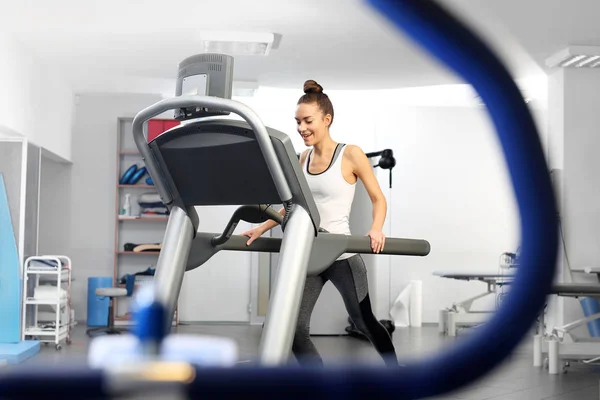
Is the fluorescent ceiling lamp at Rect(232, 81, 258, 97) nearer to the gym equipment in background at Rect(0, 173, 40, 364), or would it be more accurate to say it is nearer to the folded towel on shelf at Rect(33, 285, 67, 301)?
the gym equipment in background at Rect(0, 173, 40, 364)

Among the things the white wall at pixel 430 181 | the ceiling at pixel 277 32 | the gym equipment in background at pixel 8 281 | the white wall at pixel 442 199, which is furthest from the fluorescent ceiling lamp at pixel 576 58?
the gym equipment in background at pixel 8 281

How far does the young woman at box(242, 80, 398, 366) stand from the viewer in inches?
96.0

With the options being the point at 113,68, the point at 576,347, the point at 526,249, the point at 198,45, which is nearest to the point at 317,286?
the point at 526,249

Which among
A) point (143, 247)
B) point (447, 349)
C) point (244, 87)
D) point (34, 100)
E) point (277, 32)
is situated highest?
point (277, 32)

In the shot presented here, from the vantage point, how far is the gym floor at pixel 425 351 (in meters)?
3.72

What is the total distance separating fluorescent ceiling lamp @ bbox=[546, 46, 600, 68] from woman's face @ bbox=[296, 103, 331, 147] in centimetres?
383

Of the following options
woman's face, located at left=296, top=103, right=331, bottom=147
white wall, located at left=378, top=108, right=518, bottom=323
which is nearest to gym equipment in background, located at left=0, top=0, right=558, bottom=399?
woman's face, located at left=296, top=103, right=331, bottom=147

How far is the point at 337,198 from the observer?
99.6 inches

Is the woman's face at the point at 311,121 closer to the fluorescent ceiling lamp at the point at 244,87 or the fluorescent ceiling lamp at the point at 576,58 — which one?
the fluorescent ceiling lamp at the point at 576,58

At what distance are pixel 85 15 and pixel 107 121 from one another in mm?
2611

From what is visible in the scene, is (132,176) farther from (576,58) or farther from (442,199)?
(576,58)

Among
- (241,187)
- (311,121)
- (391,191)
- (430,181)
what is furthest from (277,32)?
(241,187)

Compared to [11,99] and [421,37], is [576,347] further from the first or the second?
[421,37]

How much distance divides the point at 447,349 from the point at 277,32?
212 inches
